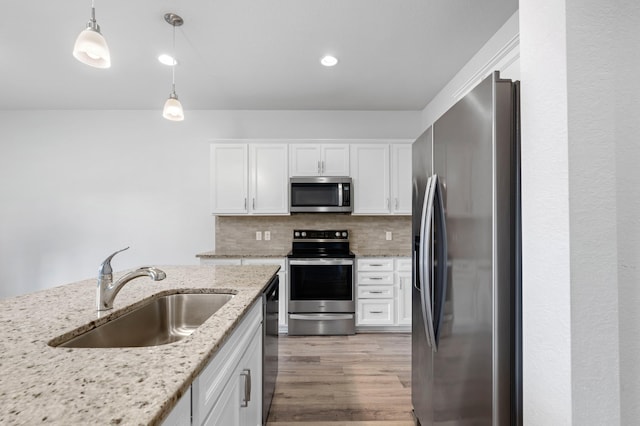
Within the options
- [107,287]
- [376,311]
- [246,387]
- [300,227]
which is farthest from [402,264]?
[107,287]

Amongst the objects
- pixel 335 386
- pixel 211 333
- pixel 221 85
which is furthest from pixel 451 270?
pixel 221 85

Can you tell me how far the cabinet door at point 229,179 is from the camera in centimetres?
372

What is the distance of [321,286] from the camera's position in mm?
3506

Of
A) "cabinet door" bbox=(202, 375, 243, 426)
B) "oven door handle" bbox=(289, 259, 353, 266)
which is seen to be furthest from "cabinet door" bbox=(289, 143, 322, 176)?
"cabinet door" bbox=(202, 375, 243, 426)

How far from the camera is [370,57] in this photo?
2725 mm

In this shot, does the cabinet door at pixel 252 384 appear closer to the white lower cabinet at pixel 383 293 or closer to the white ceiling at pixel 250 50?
the white lower cabinet at pixel 383 293

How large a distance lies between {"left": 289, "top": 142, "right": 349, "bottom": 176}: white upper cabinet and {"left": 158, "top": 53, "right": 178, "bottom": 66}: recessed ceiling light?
4.81 feet

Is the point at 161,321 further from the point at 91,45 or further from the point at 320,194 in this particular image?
the point at 320,194

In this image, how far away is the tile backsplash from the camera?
4043 millimetres

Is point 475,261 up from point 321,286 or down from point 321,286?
up

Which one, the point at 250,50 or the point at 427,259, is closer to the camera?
the point at 427,259

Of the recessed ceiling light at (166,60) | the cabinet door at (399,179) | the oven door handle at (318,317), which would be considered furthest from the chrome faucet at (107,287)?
Answer: the cabinet door at (399,179)

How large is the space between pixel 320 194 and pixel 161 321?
240 centimetres

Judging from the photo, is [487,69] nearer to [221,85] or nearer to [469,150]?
[469,150]
